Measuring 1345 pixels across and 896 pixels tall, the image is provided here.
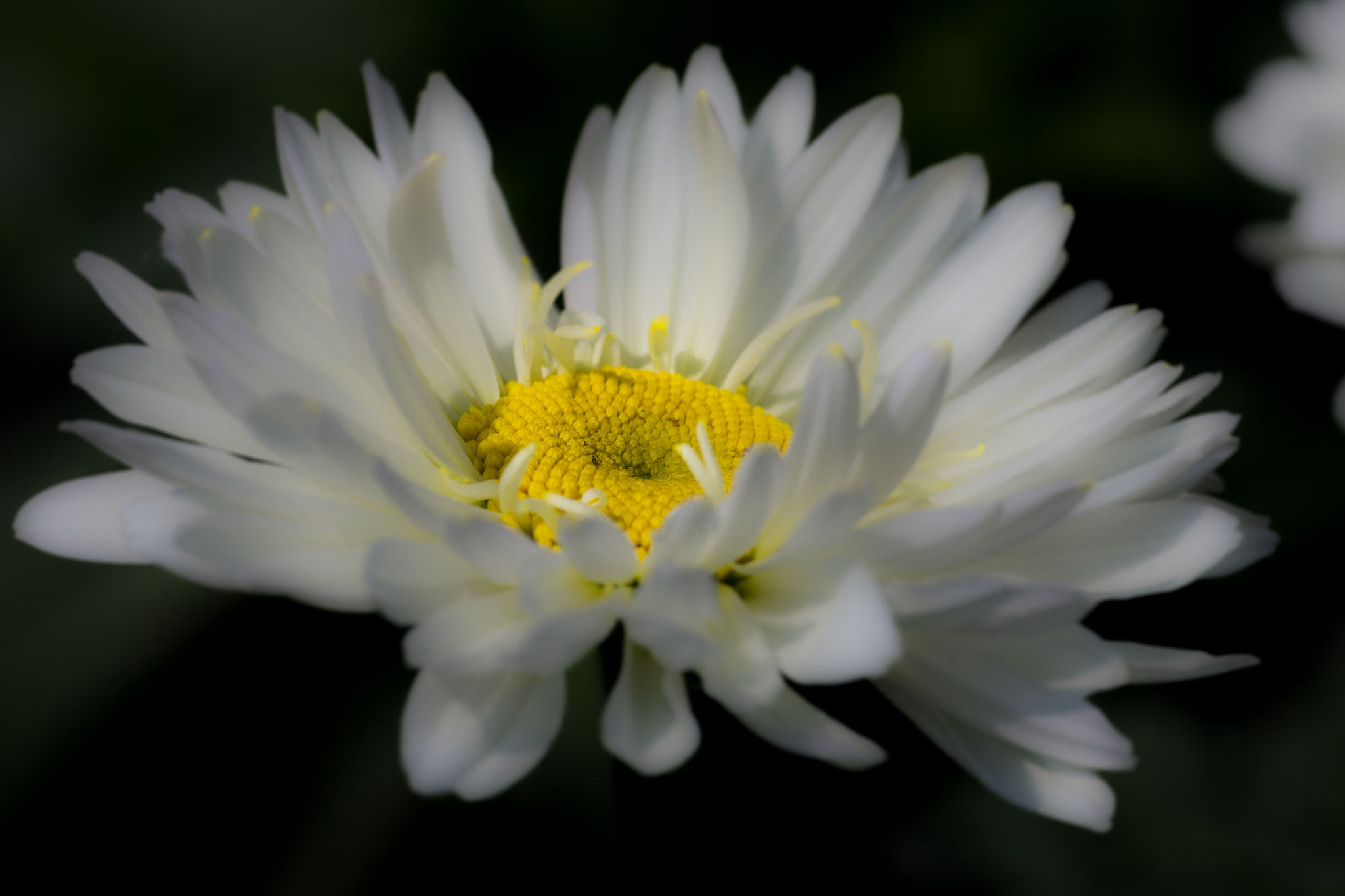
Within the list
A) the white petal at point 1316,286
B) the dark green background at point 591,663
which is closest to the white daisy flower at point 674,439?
the white petal at point 1316,286

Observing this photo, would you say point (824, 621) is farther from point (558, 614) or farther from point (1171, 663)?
point (1171, 663)

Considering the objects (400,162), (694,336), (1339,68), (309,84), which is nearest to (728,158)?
(694,336)

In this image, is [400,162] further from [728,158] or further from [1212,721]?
[1212,721]

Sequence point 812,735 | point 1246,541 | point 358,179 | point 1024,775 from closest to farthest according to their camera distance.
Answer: point 812,735, point 1024,775, point 1246,541, point 358,179

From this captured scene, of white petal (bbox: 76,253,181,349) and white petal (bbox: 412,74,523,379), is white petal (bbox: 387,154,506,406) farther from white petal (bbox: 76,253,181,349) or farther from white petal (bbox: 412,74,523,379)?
white petal (bbox: 76,253,181,349)

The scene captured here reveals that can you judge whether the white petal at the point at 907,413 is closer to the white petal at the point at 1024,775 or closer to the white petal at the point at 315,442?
the white petal at the point at 1024,775

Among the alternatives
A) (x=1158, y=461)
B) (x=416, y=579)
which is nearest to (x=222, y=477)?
(x=416, y=579)
